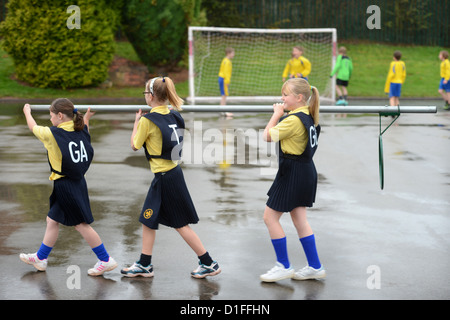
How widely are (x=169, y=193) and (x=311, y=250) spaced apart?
130 centimetres

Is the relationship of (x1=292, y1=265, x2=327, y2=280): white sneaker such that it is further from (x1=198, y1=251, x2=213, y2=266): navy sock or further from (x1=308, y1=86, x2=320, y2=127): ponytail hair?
(x1=308, y1=86, x2=320, y2=127): ponytail hair

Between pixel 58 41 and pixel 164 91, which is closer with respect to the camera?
pixel 164 91

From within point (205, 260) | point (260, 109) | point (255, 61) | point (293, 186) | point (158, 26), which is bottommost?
point (205, 260)

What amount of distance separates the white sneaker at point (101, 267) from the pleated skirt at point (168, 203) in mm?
519

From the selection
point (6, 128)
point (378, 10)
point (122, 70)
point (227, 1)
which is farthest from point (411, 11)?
point (6, 128)

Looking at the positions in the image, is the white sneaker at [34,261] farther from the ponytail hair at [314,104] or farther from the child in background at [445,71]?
the child in background at [445,71]

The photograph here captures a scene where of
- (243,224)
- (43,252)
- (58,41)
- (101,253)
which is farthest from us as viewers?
(58,41)

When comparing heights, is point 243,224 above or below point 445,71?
below

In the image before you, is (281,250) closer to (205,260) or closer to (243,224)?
(205,260)

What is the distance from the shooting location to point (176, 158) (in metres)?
5.69

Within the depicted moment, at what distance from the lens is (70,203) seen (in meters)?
5.80

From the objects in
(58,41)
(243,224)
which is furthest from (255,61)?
(243,224)

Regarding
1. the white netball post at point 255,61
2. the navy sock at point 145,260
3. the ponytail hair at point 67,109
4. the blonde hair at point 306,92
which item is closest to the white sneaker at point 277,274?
the navy sock at point 145,260

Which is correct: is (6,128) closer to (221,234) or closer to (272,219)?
(221,234)
